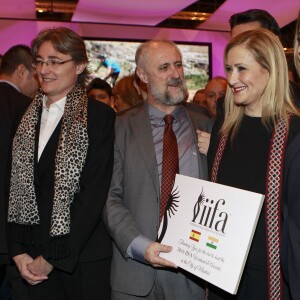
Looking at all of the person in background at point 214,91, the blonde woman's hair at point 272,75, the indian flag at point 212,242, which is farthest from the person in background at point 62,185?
the person in background at point 214,91

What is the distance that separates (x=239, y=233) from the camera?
6.40ft

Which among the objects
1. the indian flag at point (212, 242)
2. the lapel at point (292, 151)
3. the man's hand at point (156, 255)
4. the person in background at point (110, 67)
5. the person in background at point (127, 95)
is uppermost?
the person in background at point (110, 67)

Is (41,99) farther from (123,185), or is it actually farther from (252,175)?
(252,175)

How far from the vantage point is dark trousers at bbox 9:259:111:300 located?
2.57 meters

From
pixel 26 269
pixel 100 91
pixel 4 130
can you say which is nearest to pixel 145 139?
pixel 26 269

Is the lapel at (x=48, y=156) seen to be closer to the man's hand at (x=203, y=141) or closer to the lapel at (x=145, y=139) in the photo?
the lapel at (x=145, y=139)

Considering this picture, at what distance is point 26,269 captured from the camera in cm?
262

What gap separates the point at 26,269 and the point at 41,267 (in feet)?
0.41

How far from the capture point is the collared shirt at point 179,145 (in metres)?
2.44

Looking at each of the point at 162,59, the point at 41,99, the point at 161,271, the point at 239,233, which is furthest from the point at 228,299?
the point at 41,99

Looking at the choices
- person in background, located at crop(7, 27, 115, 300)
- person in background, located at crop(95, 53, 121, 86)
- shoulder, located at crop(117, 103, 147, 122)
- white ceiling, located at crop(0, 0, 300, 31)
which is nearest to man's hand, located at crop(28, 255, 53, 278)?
person in background, located at crop(7, 27, 115, 300)

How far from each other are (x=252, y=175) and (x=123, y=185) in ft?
2.48

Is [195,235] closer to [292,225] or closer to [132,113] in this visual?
[292,225]

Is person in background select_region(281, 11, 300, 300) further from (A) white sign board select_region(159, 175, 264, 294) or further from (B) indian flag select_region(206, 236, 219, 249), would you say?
(B) indian flag select_region(206, 236, 219, 249)
